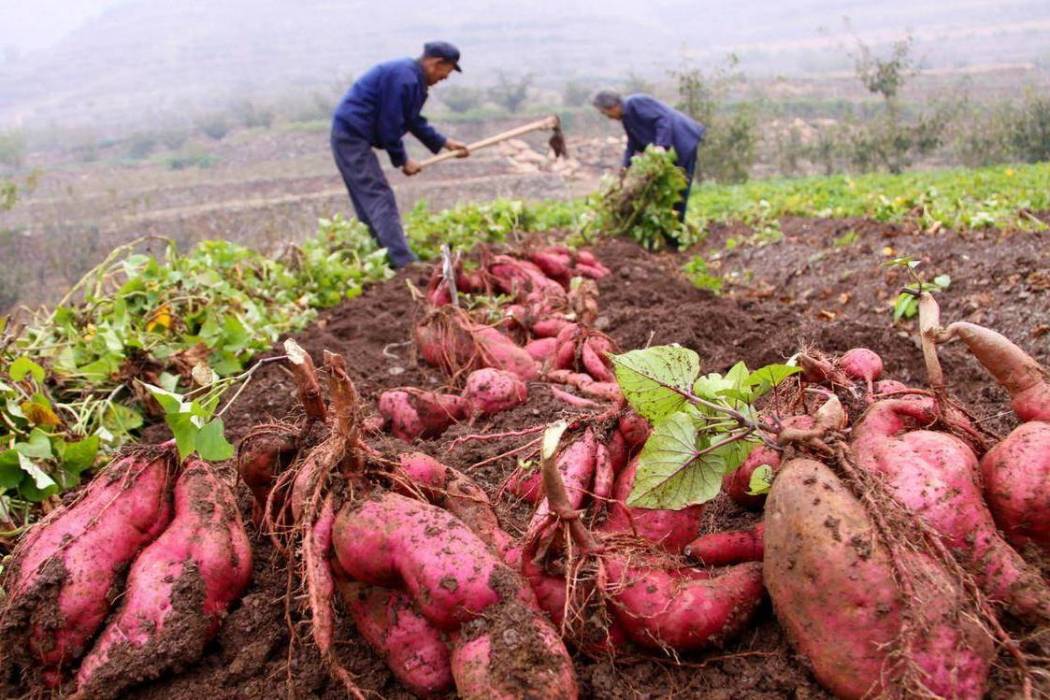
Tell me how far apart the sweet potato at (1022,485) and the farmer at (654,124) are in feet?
23.4

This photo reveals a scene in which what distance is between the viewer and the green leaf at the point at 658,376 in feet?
5.75

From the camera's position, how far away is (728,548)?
70.4 inches

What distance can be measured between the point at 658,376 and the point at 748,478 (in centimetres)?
41

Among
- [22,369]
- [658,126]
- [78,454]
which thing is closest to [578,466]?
[78,454]

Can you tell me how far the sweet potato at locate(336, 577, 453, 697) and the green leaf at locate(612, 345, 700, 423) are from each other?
718mm

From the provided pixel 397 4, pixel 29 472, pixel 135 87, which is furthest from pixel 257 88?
pixel 29 472

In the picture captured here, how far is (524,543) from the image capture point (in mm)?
1721

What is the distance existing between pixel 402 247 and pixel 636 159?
2729mm

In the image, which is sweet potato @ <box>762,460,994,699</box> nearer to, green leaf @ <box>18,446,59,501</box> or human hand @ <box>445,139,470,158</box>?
green leaf @ <box>18,446,59,501</box>

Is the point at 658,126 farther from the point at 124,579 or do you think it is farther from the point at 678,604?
the point at 124,579

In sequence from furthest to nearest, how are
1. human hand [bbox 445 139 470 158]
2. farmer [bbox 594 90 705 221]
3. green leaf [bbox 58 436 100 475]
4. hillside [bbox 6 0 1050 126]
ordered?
hillside [bbox 6 0 1050 126] → farmer [bbox 594 90 705 221] → human hand [bbox 445 139 470 158] → green leaf [bbox 58 436 100 475]

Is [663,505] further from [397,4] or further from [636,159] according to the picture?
A: [397,4]

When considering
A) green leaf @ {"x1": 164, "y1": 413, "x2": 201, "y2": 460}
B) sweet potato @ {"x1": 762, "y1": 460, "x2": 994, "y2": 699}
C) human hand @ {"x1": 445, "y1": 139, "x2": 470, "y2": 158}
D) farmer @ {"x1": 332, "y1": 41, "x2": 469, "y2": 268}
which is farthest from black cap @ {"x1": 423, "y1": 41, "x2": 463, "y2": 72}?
sweet potato @ {"x1": 762, "y1": 460, "x2": 994, "y2": 699}

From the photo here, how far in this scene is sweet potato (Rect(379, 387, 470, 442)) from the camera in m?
2.72
